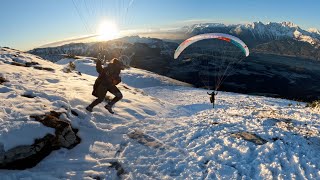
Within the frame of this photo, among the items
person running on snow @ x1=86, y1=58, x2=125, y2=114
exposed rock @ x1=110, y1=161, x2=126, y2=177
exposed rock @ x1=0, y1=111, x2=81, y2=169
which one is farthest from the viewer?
person running on snow @ x1=86, y1=58, x2=125, y2=114

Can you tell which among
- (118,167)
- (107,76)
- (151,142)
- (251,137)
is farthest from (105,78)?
(251,137)

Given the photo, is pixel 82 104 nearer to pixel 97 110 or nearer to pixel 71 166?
pixel 97 110

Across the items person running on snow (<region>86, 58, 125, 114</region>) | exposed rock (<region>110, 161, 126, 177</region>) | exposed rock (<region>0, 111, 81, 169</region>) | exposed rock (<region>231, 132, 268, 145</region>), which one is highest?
person running on snow (<region>86, 58, 125, 114</region>)

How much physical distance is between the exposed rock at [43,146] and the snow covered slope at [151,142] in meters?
0.22

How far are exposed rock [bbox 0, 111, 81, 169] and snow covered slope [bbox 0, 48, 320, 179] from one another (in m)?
0.22

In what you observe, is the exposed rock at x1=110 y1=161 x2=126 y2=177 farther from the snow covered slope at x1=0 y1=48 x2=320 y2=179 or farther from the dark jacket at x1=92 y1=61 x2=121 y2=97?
the dark jacket at x1=92 y1=61 x2=121 y2=97

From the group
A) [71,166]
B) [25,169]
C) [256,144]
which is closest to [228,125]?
[256,144]

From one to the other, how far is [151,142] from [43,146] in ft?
12.8

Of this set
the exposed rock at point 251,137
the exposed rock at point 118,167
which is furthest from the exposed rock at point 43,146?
the exposed rock at point 251,137

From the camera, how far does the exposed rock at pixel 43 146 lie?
8.37 metres

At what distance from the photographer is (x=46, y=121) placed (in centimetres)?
1017

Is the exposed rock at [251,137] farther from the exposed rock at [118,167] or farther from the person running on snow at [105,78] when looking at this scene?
the person running on snow at [105,78]

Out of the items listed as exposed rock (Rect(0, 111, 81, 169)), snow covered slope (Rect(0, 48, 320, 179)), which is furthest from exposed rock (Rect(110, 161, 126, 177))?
exposed rock (Rect(0, 111, 81, 169))

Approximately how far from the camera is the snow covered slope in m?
9.06
